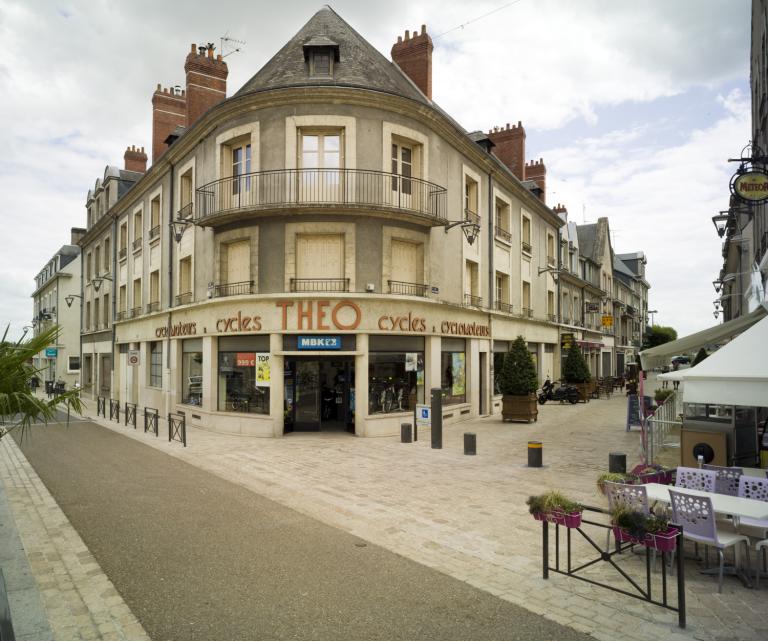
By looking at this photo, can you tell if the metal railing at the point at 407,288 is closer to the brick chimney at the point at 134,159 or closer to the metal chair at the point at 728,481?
the metal chair at the point at 728,481

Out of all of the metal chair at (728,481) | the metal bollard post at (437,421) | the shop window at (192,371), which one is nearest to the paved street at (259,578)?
the metal chair at (728,481)

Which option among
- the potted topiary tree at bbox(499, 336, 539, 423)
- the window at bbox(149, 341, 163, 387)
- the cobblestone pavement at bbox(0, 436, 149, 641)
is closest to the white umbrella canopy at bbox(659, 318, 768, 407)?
the cobblestone pavement at bbox(0, 436, 149, 641)

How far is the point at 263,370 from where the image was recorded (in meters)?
15.8

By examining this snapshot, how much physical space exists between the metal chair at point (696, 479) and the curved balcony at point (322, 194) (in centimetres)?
1064

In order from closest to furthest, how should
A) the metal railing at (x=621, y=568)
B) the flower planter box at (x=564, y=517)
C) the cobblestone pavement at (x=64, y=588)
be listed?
1. the cobblestone pavement at (x=64, y=588)
2. the metal railing at (x=621, y=568)
3. the flower planter box at (x=564, y=517)

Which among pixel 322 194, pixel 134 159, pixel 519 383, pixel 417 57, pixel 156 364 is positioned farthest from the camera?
pixel 134 159

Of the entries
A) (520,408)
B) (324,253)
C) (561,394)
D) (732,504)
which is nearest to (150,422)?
(324,253)

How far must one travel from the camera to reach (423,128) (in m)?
16.9

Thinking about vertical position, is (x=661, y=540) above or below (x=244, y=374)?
below

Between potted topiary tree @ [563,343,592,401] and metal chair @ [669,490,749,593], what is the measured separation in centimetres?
2280

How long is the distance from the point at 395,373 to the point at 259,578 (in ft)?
36.2

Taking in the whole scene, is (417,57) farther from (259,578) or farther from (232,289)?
(259,578)

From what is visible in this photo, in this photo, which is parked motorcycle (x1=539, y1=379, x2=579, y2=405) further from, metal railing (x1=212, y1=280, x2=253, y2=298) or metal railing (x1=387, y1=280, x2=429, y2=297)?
metal railing (x1=212, y1=280, x2=253, y2=298)

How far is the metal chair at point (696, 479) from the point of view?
259 inches
